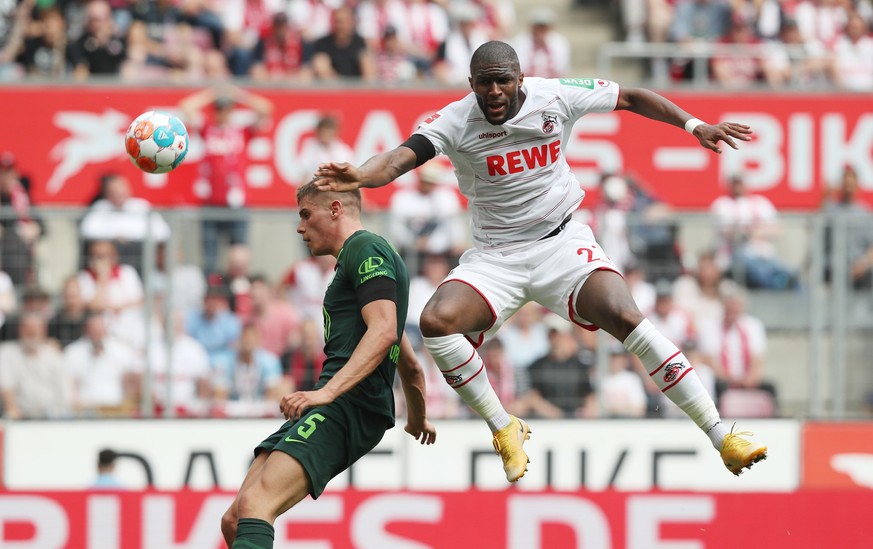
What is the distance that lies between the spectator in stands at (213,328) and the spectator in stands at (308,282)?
59cm

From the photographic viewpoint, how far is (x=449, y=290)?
8766 mm

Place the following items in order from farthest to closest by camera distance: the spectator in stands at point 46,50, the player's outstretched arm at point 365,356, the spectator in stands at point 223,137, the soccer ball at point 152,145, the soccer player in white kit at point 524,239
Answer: the spectator in stands at point 46,50
the spectator in stands at point 223,137
the soccer ball at point 152,145
the soccer player in white kit at point 524,239
the player's outstretched arm at point 365,356

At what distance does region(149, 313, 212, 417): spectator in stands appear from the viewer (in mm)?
13219

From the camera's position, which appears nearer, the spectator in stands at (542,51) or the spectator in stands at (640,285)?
the spectator in stands at (640,285)

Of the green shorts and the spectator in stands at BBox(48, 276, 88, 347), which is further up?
the spectator in stands at BBox(48, 276, 88, 347)

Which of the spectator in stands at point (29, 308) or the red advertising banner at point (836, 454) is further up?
the spectator in stands at point (29, 308)

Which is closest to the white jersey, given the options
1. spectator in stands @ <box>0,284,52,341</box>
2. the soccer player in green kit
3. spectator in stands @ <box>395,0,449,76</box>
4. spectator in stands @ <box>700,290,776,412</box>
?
the soccer player in green kit

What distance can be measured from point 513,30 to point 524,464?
480 inches

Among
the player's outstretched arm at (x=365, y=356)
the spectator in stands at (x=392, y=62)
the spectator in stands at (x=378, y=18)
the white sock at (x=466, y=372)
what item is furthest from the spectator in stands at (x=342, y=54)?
the player's outstretched arm at (x=365, y=356)

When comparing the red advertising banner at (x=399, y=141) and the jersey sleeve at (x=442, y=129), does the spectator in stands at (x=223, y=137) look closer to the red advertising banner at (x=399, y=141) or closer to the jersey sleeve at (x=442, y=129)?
the red advertising banner at (x=399, y=141)

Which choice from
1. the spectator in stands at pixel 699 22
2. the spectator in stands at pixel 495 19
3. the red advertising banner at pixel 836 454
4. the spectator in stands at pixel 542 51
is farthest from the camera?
the spectator in stands at pixel 495 19

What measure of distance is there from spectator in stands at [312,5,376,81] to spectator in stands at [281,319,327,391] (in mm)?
4821

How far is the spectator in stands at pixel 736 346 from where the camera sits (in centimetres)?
1366

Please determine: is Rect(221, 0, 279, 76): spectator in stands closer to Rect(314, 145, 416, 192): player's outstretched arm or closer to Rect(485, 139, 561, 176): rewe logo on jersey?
Rect(485, 139, 561, 176): rewe logo on jersey
